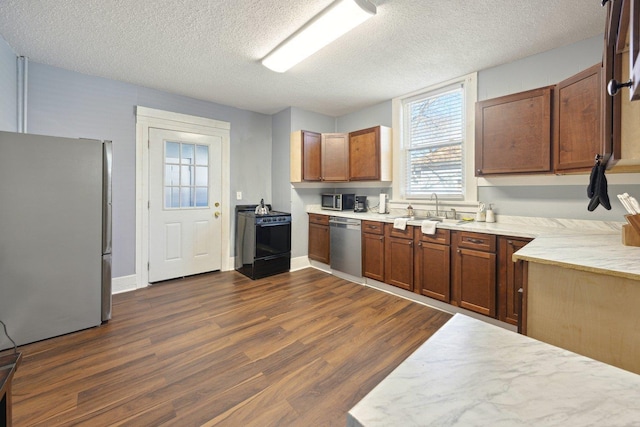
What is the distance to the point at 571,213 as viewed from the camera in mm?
2564

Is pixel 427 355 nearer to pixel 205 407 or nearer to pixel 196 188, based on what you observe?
pixel 205 407

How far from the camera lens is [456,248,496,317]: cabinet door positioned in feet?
8.34

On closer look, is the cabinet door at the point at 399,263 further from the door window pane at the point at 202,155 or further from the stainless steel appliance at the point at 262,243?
the door window pane at the point at 202,155

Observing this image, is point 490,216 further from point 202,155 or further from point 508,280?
point 202,155

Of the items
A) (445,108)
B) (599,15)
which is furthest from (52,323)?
(599,15)

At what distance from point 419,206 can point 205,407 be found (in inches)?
125

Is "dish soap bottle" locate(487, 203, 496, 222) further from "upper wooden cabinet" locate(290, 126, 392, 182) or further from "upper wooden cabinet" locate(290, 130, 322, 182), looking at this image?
"upper wooden cabinet" locate(290, 130, 322, 182)

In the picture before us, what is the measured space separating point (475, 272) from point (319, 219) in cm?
236

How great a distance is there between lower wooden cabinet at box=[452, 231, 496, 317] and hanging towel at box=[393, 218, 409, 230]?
0.57 m

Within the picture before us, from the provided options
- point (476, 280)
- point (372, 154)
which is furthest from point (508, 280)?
point (372, 154)

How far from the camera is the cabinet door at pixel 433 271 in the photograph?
2.88 meters

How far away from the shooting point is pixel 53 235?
236 centimetres

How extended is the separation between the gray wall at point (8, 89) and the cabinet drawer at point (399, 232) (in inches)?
155

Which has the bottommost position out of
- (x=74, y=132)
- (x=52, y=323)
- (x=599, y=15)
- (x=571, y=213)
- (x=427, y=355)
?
(x=52, y=323)
